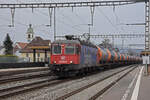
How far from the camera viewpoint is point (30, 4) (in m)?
28.8

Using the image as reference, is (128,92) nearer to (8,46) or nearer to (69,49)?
(69,49)

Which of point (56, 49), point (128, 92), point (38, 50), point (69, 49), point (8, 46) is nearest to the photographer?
point (128, 92)

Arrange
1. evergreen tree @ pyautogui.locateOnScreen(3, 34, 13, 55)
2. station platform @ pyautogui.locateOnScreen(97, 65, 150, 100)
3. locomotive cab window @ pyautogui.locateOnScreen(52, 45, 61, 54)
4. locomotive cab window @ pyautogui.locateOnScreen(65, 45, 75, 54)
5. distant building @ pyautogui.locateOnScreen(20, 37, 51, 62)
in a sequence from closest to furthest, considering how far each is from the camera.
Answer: station platform @ pyautogui.locateOnScreen(97, 65, 150, 100)
locomotive cab window @ pyautogui.locateOnScreen(65, 45, 75, 54)
locomotive cab window @ pyautogui.locateOnScreen(52, 45, 61, 54)
distant building @ pyautogui.locateOnScreen(20, 37, 51, 62)
evergreen tree @ pyautogui.locateOnScreen(3, 34, 13, 55)

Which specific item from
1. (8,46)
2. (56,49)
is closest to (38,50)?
(8,46)

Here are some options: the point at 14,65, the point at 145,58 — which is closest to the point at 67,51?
the point at 145,58

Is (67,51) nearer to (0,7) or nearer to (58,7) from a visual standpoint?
(58,7)

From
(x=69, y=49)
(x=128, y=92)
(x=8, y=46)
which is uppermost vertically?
(x=8, y=46)

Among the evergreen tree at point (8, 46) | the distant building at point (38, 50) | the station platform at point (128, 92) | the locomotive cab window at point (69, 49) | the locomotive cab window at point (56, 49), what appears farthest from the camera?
the evergreen tree at point (8, 46)

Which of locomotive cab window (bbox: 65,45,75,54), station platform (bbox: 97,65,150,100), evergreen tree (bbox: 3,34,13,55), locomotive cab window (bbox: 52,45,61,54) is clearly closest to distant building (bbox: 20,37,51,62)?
evergreen tree (bbox: 3,34,13,55)

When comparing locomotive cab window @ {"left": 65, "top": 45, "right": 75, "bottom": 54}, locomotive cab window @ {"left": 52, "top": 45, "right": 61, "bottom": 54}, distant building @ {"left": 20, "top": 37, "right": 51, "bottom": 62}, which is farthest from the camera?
distant building @ {"left": 20, "top": 37, "right": 51, "bottom": 62}

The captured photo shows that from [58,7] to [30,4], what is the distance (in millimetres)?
2947

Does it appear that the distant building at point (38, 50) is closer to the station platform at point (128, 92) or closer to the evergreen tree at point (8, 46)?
the evergreen tree at point (8, 46)

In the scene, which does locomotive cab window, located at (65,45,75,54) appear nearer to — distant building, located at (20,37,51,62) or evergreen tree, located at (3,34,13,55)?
distant building, located at (20,37,51,62)

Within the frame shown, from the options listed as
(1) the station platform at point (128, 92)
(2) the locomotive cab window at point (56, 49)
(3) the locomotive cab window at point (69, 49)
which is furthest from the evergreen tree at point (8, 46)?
(1) the station platform at point (128, 92)
